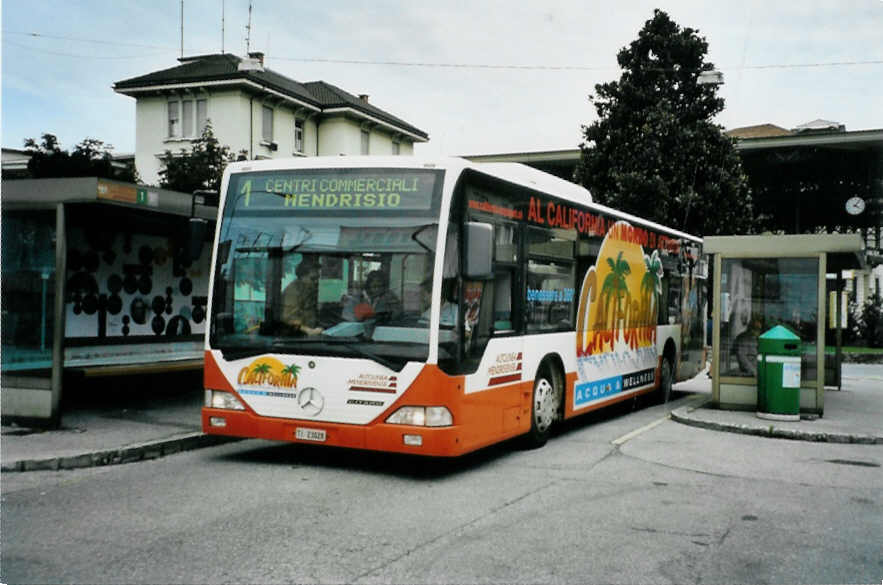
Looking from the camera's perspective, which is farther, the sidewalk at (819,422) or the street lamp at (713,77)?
the street lamp at (713,77)

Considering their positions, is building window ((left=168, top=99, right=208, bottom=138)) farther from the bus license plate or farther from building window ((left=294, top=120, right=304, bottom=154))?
the bus license plate

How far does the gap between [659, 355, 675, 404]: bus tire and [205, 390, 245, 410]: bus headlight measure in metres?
8.84

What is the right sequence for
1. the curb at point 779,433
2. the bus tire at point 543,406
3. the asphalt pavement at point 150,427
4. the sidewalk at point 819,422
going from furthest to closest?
the sidewalk at point 819,422 < the curb at point 779,433 < the bus tire at point 543,406 < the asphalt pavement at point 150,427

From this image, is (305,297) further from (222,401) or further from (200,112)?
(200,112)

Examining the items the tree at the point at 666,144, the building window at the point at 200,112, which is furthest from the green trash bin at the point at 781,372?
the building window at the point at 200,112

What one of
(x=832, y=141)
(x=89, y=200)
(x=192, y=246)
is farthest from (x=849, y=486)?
(x=832, y=141)

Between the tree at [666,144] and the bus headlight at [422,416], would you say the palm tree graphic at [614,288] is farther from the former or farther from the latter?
the tree at [666,144]

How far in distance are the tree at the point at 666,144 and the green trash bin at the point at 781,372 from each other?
1671 cm

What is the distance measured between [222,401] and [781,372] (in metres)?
7.95

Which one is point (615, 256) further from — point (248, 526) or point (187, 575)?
point (187, 575)

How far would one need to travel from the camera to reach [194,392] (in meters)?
14.6

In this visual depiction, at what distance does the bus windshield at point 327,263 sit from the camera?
27.1ft

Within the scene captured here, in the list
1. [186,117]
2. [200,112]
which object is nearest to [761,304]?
[200,112]

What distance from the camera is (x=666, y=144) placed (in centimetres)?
2988
